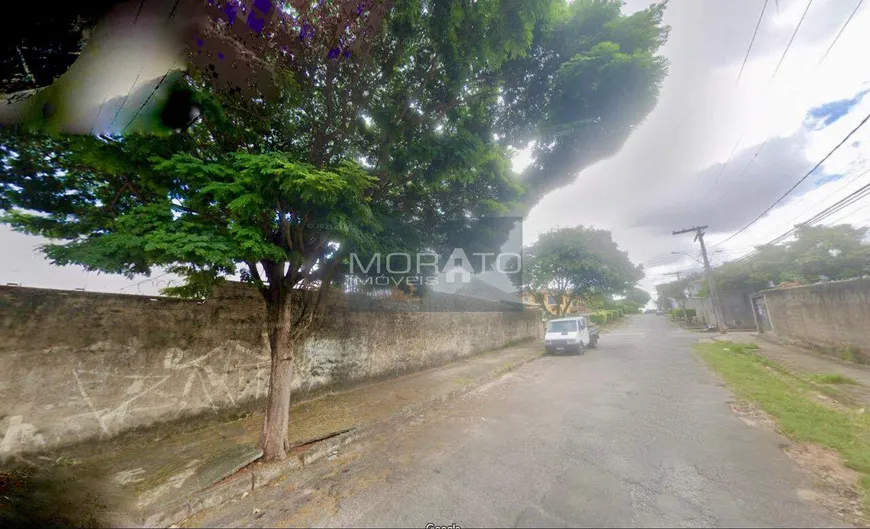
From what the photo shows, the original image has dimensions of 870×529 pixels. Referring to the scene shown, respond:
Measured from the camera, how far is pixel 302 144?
461cm

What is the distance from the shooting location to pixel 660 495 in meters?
2.80

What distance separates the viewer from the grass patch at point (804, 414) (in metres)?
3.45

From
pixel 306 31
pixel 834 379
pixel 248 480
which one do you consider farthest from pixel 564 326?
pixel 306 31

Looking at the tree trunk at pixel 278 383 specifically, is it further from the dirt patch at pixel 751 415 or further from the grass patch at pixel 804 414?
the dirt patch at pixel 751 415

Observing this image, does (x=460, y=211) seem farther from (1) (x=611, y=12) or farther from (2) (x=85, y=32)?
(2) (x=85, y=32)

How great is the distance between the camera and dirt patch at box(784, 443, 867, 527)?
8.17 feet

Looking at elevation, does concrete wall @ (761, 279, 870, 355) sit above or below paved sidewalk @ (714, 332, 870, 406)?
above

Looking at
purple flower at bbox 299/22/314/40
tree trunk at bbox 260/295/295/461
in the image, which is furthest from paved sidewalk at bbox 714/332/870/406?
purple flower at bbox 299/22/314/40

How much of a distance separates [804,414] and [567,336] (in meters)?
8.15

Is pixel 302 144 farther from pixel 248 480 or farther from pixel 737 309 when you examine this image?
pixel 737 309

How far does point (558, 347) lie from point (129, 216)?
13696mm

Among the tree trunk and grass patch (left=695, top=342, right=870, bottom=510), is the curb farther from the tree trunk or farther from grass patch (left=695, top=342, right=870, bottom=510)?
grass patch (left=695, top=342, right=870, bottom=510)

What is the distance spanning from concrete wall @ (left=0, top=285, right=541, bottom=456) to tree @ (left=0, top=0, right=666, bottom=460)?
719 mm

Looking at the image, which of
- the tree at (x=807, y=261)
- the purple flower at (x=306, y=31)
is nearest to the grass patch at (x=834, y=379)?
the purple flower at (x=306, y=31)
